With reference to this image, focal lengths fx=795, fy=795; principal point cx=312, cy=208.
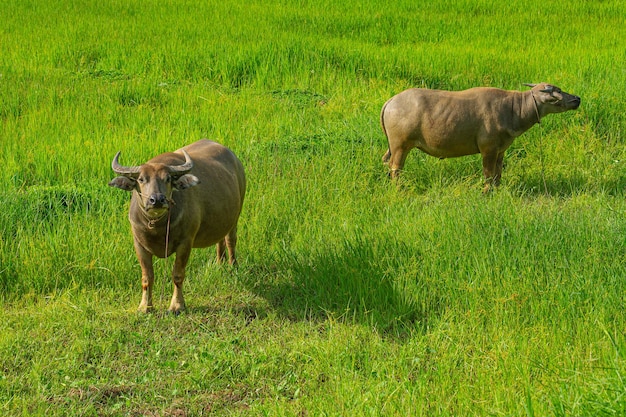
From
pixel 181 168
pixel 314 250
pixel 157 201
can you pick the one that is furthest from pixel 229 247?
pixel 157 201

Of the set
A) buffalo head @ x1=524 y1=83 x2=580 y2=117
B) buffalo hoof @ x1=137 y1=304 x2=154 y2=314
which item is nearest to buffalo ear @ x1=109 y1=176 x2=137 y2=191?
buffalo hoof @ x1=137 y1=304 x2=154 y2=314

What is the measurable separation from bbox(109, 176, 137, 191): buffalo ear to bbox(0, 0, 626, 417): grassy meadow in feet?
2.65

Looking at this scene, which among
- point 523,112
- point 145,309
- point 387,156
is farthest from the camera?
point 387,156

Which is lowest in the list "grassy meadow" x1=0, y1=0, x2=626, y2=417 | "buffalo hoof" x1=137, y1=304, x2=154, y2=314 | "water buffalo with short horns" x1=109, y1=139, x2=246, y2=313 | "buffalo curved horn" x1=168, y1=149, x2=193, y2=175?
"buffalo hoof" x1=137, y1=304, x2=154, y2=314

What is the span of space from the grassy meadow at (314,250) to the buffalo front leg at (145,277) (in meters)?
0.12

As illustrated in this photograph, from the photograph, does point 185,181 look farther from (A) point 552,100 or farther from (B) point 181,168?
(A) point 552,100

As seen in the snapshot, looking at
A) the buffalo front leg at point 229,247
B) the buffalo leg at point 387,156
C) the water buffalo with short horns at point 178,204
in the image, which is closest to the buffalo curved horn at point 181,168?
the water buffalo with short horns at point 178,204

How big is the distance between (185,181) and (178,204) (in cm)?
24

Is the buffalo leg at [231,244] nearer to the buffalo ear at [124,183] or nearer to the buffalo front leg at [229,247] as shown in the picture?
the buffalo front leg at [229,247]

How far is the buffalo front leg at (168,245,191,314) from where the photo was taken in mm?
4852

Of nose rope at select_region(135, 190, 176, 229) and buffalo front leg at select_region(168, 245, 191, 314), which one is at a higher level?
nose rope at select_region(135, 190, 176, 229)

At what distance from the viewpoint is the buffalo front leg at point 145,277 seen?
4867 millimetres

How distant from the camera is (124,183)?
4520mm

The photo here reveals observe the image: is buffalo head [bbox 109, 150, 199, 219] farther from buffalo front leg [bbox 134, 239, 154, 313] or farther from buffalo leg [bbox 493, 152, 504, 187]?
buffalo leg [bbox 493, 152, 504, 187]
